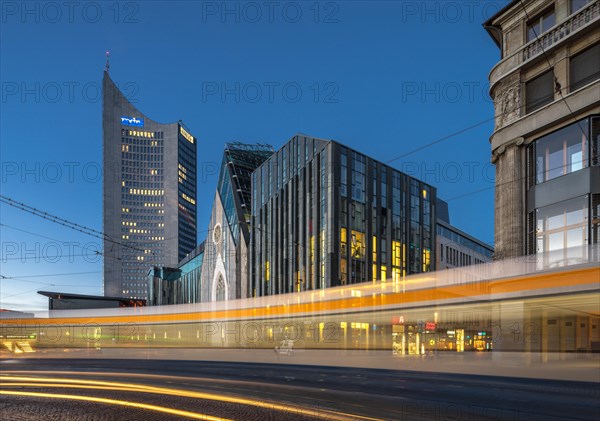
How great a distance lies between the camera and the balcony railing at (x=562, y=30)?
2394 centimetres

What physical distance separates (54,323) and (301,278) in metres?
24.8

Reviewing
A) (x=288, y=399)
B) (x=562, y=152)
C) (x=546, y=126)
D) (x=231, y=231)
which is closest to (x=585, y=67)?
(x=546, y=126)

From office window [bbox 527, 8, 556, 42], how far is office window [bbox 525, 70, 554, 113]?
7.82 feet

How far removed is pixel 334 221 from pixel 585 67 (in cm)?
2993

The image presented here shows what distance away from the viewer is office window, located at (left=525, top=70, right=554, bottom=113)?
26266 mm

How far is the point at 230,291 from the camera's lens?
7419cm

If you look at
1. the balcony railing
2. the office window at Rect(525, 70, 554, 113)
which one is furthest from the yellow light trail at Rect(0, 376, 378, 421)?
the balcony railing

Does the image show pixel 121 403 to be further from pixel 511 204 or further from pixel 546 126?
pixel 546 126

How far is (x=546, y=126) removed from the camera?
2600cm

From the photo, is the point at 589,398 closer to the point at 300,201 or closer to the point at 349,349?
the point at 349,349

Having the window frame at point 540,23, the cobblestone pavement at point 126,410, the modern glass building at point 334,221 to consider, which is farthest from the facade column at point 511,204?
the modern glass building at point 334,221

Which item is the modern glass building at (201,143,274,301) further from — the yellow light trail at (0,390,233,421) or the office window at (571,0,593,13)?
the yellow light trail at (0,390,233,421)

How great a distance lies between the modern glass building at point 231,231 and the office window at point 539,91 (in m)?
49.5

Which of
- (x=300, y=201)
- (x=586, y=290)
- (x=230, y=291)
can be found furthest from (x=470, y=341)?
(x=230, y=291)
